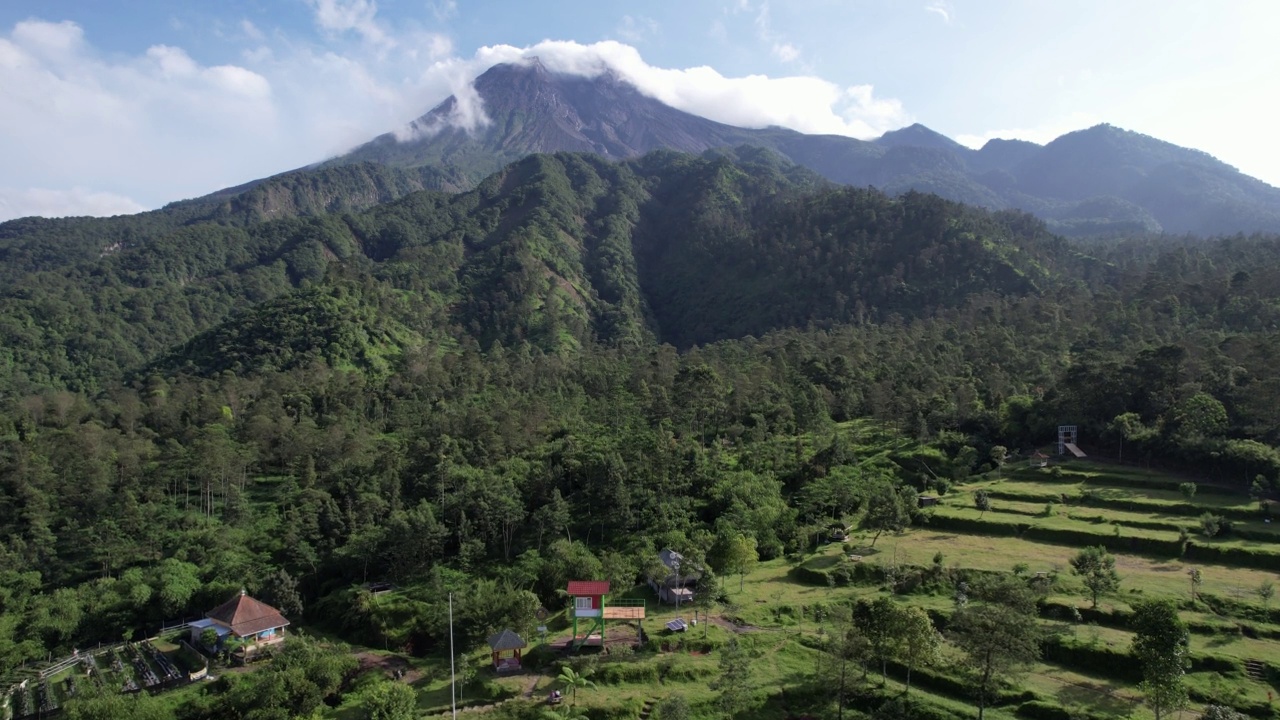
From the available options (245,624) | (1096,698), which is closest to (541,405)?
(245,624)

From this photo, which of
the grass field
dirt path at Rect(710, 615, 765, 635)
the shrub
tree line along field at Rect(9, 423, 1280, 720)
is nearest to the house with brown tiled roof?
tree line along field at Rect(9, 423, 1280, 720)

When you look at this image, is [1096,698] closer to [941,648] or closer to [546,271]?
[941,648]

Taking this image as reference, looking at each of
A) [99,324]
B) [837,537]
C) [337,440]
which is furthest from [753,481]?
[99,324]

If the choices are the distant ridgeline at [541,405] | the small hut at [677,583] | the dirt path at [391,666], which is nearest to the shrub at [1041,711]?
the distant ridgeline at [541,405]

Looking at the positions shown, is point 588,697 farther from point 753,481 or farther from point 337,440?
point 337,440

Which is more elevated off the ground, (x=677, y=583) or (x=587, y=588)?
(x=587, y=588)

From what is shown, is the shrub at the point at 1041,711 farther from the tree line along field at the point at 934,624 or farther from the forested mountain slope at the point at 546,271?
the forested mountain slope at the point at 546,271
